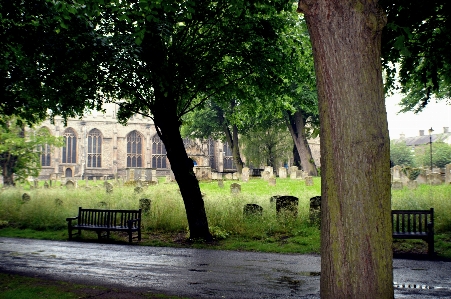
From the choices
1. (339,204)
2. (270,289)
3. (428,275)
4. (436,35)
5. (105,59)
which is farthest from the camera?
(105,59)

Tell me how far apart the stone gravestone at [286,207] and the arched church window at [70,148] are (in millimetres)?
50949

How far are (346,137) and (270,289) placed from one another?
3.81 metres

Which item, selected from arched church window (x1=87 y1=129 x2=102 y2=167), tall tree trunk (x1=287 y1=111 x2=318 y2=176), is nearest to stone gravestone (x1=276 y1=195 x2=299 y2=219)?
tall tree trunk (x1=287 y1=111 x2=318 y2=176)

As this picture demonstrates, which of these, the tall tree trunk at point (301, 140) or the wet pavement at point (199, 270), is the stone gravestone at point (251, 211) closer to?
the wet pavement at point (199, 270)

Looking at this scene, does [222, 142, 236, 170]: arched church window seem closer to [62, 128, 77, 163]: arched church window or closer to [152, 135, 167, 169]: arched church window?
[152, 135, 167, 169]: arched church window

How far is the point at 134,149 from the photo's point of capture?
201 ft

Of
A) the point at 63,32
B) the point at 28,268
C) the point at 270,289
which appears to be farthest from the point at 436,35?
the point at 28,268

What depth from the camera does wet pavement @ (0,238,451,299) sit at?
21.6ft

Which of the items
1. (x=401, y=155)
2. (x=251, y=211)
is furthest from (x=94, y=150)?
(x=401, y=155)

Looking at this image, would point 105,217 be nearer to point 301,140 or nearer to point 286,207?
point 286,207

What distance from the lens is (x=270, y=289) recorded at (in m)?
6.66

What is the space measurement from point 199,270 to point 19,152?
2102 centimetres

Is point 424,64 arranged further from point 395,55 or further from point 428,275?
point 428,275

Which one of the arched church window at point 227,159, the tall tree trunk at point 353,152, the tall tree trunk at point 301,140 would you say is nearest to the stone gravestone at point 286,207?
the tall tree trunk at point 353,152
